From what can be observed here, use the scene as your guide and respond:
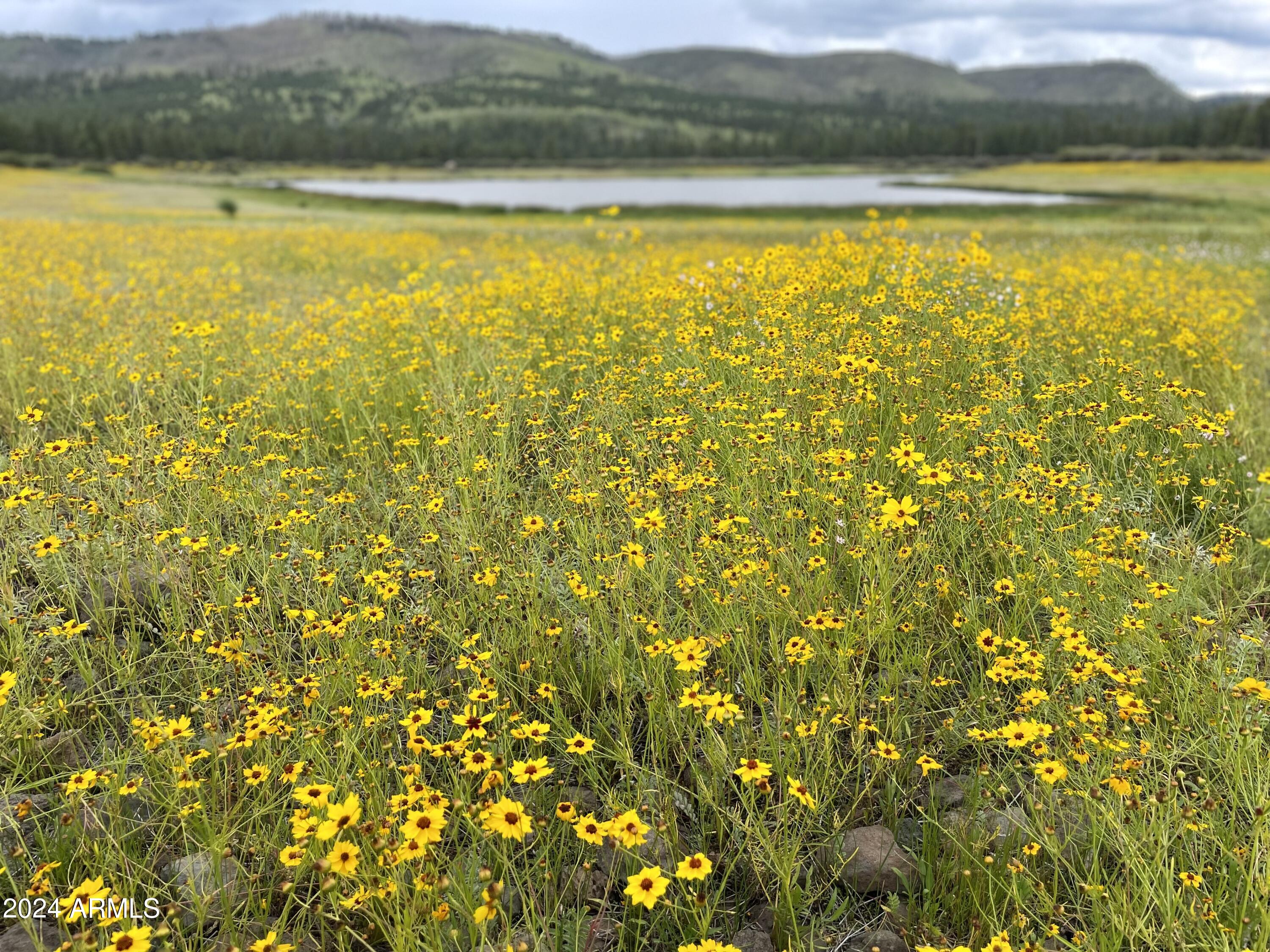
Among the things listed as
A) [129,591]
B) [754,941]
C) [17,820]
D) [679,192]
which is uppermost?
[679,192]

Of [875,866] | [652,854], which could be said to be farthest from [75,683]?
[875,866]

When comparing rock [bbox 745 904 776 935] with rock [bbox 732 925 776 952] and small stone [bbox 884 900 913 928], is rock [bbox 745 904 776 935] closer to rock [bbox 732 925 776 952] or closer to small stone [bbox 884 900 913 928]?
rock [bbox 732 925 776 952]

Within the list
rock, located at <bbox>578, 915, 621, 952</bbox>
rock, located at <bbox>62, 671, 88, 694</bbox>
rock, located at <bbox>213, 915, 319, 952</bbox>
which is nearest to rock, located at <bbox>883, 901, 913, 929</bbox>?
rock, located at <bbox>578, 915, 621, 952</bbox>

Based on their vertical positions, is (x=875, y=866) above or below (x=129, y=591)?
below

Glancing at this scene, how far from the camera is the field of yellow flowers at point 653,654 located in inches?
94.2

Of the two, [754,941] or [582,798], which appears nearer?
[754,941]

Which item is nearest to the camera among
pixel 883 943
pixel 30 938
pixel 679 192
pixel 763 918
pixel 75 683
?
pixel 30 938

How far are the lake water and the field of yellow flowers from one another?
45820 millimetres

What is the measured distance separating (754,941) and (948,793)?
1.00 m

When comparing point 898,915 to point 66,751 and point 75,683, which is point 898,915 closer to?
point 66,751

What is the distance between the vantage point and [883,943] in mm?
2436

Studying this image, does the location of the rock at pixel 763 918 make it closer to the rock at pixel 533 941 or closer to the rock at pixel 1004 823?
the rock at pixel 533 941

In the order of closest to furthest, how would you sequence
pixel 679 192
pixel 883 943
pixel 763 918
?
pixel 883 943 → pixel 763 918 → pixel 679 192

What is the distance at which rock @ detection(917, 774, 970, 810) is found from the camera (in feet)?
9.39
